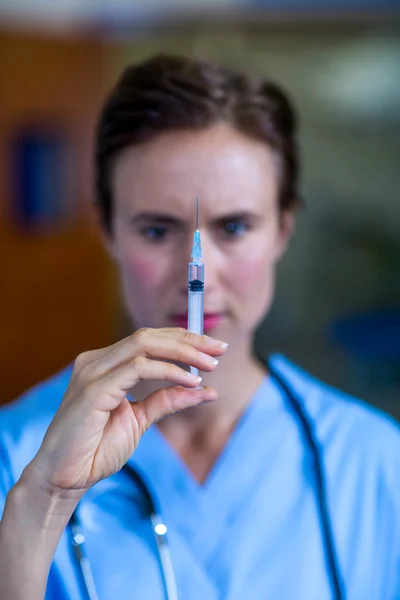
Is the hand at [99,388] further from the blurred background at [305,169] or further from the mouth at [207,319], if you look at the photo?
the blurred background at [305,169]

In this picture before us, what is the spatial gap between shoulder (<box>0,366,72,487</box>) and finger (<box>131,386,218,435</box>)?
0.51ft

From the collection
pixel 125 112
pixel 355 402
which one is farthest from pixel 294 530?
pixel 125 112

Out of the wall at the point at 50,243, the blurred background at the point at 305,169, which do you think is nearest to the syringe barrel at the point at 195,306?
the blurred background at the point at 305,169

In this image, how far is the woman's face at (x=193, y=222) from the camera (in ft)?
1.93

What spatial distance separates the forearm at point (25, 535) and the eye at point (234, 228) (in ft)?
0.84

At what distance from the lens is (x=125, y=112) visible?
63 centimetres

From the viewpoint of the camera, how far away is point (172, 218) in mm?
588

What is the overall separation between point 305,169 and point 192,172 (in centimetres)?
221

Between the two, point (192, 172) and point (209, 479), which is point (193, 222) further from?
point (209, 479)

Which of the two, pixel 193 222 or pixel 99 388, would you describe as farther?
pixel 193 222

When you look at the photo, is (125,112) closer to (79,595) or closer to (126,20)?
(79,595)

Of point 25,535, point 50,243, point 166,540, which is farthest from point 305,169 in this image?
point 25,535

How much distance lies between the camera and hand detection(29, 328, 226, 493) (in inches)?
17.5

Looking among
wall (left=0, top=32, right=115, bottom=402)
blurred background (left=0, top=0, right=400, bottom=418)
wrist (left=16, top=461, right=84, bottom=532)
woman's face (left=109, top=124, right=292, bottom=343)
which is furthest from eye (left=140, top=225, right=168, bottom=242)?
wall (left=0, top=32, right=115, bottom=402)
